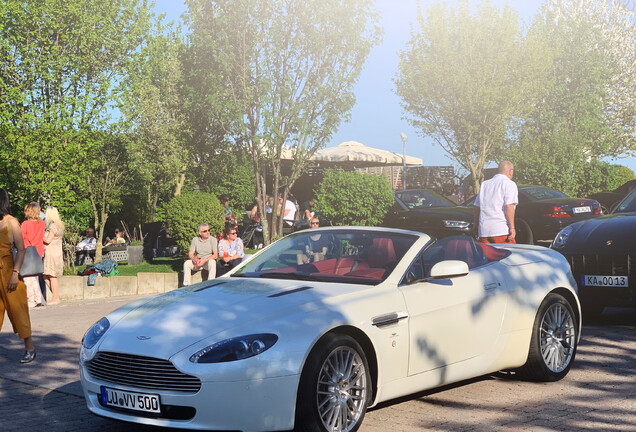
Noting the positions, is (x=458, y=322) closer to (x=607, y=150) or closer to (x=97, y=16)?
(x=97, y=16)

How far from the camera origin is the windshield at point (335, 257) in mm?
6070

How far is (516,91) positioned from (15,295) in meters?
29.1

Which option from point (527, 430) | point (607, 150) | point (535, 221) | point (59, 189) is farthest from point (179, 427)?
point (607, 150)

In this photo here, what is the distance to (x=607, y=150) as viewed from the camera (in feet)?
149

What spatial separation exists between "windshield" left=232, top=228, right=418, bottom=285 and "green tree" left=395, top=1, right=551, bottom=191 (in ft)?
93.3

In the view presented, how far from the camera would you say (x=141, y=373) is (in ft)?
16.2

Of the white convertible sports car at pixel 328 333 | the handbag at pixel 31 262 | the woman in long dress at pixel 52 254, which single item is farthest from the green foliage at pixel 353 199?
the white convertible sports car at pixel 328 333

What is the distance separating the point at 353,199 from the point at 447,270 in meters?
16.0

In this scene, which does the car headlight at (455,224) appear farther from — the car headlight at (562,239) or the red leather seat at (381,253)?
the red leather seat at (381,253)

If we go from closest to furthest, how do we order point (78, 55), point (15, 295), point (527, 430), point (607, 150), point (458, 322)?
point (527, 430) → point (458, 322) → point (15, 295) → point (78, 55) → point (607, 150)

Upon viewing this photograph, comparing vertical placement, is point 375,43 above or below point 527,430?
above

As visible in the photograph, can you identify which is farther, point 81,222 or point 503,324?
point 81,222

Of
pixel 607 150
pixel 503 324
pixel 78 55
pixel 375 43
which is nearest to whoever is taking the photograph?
pixel 503 324

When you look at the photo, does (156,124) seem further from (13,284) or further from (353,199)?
(13,284)
